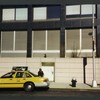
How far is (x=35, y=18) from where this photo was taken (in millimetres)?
32531

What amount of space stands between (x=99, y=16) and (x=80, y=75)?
6.87 m

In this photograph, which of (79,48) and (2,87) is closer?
(2,87)

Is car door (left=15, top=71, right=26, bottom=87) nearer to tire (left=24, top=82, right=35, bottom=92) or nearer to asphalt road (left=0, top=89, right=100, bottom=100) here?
tire (left=24, top=82, right=35, bottom=92)

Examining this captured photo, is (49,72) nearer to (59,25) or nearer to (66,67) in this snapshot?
(66,67)

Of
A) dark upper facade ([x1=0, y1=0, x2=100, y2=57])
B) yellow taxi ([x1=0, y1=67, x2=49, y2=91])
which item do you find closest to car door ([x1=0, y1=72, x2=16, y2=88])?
yellow taxi ([x1=0, y1=67, x2=49, y2=91])

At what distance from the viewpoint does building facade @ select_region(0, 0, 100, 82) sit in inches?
1219

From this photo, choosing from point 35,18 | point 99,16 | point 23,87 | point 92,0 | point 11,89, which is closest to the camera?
point 92,0

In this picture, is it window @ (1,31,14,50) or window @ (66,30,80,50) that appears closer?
window @ (66,30,80,50)

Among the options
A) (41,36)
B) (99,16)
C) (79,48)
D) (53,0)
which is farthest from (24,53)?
(53,0)

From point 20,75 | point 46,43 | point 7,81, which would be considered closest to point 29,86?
point 20,75

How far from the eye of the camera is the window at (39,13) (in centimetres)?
3222

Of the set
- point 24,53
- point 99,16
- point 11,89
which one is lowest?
point 11,89

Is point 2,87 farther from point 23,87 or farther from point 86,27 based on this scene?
point 86,27

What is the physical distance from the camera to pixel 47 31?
106 feet
